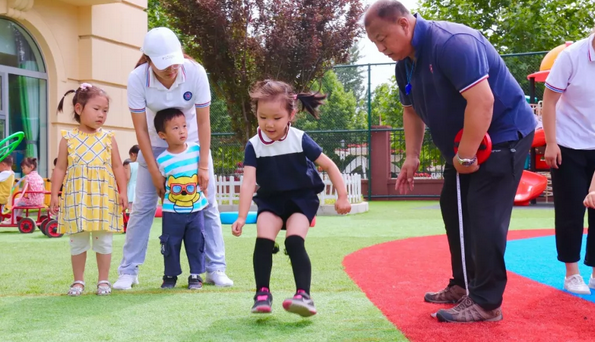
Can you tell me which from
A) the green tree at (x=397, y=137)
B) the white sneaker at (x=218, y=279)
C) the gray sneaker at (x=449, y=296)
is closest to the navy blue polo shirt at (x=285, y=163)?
the gray sneaker at (x=449, y=296)

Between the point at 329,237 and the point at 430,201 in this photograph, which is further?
the point at 430,201

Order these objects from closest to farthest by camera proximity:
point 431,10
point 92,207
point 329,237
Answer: point 92,207
point 329,237
point 431,10

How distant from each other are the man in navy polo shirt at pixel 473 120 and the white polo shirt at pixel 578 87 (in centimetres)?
105

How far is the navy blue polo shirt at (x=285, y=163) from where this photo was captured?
12.9ft

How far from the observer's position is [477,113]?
11.1 ft

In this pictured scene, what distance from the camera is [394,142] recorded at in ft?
60.2

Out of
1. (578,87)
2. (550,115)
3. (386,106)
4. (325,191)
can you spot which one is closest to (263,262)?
(550,115)

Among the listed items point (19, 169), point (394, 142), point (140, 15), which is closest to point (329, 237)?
point (19, 169)

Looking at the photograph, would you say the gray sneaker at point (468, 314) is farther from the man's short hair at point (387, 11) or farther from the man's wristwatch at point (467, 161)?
the man's short hair at point (387, 11)

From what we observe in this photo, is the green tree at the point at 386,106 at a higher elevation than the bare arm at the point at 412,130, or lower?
higher

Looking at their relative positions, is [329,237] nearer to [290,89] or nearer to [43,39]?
[290,89]

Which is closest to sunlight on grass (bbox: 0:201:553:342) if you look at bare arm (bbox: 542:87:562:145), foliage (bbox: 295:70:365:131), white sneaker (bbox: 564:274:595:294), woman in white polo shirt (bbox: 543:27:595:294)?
white sneaker (bbox: 564:274:595:294)

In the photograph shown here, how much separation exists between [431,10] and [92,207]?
25.1 m

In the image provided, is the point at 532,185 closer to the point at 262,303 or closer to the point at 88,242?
the point at 88,242
